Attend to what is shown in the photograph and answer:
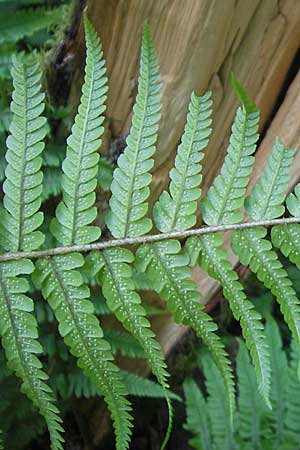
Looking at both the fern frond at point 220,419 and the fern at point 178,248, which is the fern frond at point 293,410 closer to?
the fern frond at point 220,419

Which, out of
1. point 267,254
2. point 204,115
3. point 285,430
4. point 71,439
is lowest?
point 71,439

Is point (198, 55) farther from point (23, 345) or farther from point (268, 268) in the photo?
point (23, 345)

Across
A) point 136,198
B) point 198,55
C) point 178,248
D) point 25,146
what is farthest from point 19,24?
point 178,248

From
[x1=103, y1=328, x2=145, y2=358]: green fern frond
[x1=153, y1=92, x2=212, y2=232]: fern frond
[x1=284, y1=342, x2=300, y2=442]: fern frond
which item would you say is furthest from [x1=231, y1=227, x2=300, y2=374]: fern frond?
[x1=284, y1=342, x2=300, y2=442]: fern frond

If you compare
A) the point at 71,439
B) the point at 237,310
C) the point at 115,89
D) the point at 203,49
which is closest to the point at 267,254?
the point at 237,310

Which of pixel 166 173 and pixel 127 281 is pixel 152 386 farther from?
pixel 127 281

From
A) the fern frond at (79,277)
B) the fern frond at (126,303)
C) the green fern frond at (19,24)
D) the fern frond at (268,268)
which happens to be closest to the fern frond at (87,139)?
the fern frond at (79,277)
